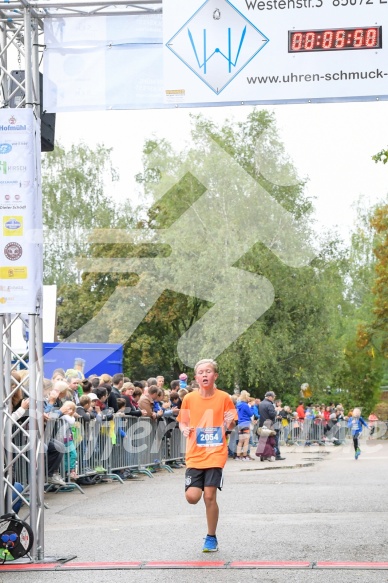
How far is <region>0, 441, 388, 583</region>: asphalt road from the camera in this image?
8703 mm

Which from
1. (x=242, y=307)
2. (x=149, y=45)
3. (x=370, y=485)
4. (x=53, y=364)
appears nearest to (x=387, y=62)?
(x=149, y=45)

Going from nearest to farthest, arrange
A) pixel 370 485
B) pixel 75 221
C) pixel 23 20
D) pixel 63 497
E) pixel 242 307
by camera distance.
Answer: pixel 23 20, pixel 63 497, pixel 370 485, pixel 242 307, pixel 75 221

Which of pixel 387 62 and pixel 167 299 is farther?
pixel 167 299

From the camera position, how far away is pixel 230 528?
1177cm

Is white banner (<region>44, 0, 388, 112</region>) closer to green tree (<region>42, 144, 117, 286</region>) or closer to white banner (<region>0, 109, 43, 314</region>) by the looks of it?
white banner (<region>0, 109, 43, 314</region>)

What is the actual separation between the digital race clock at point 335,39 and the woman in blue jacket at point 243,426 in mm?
18266

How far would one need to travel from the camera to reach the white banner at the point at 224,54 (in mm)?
10109

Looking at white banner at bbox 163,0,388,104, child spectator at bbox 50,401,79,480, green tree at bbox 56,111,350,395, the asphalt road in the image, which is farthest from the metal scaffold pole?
green tree at bbox 56,111,350,395

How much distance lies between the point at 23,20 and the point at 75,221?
53068 mm

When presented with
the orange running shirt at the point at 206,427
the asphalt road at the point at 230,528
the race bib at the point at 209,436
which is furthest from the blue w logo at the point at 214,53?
the asphalt road at the point at 230,528

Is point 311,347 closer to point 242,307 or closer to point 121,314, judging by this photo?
point 242,307

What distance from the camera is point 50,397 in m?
16.1

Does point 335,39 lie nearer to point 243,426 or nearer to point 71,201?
point 243,426

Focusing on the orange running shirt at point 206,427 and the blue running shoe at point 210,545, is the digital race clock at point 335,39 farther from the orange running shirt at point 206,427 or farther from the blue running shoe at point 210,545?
the blue running shoe at point 210,545
